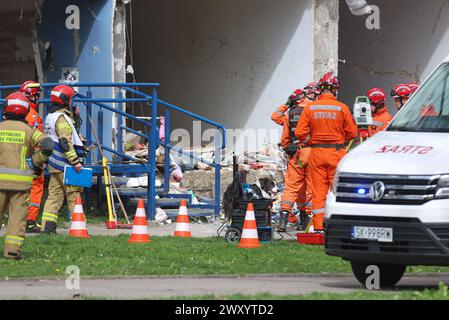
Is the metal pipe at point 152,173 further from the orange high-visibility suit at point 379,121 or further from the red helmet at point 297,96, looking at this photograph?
the orange high-visibility suit at point 379,121

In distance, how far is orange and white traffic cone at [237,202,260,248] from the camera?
46.2 ft

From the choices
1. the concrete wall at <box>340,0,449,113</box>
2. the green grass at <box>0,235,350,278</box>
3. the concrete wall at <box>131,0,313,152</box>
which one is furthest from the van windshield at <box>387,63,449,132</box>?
the concrete wall at <box>340,0,449,113</box>

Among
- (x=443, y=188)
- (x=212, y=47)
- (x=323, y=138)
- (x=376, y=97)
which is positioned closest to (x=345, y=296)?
(x=443, y=188)

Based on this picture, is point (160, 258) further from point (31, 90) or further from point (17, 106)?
point (31, 90)

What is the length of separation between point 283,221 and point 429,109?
225 inches

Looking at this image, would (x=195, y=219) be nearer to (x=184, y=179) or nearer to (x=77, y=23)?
(x=184, y=179)

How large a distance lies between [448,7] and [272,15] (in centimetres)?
480

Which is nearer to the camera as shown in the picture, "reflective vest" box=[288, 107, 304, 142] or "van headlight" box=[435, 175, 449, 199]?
"van headlight" box=[435, 175, 449, 199]

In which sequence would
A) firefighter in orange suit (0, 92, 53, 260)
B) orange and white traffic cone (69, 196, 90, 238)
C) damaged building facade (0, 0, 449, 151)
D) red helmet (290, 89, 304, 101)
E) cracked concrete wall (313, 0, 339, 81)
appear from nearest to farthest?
1. firefighter in orange suit (0, 92, 53, 260)
2. orange and white traffic cone (69, 196, 90, 238)
3. red helmet (290, 89, 304, 101)
4. damaged building facade (0, 0, 449, 151)
5. cracked concrete wall (313, 0, 339, 81)

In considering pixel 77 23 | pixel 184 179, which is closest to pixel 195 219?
pixel 184 179

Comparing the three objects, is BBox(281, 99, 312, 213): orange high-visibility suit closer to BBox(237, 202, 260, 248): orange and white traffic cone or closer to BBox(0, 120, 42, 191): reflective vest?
BBox(237, 202, 260, 248): orange and white traffic cone

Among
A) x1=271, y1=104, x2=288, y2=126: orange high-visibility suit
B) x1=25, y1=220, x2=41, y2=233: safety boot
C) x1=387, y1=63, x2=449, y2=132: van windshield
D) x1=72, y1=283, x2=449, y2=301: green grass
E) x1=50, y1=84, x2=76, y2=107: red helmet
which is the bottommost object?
x1=72, y1=283, x2=449, y2=301: green grass

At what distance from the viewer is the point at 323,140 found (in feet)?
47.6
